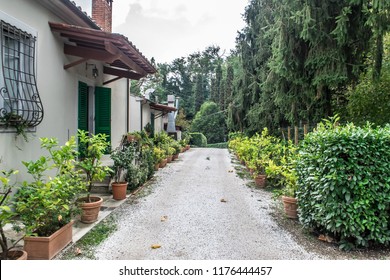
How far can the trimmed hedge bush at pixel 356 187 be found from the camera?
3320mm

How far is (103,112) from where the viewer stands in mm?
Result: 7914

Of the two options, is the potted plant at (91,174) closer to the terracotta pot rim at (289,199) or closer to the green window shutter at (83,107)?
the green window shutter at (83,107)

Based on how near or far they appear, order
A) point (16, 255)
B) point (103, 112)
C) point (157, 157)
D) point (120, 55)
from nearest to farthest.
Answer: point (16, 255) < point (120, 55) < point (103, 112) < point (157, 157)

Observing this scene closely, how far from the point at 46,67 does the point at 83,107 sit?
226cm

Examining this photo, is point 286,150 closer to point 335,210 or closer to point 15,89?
point 335,210

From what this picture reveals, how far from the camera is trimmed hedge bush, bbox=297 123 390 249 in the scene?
3.32 meters

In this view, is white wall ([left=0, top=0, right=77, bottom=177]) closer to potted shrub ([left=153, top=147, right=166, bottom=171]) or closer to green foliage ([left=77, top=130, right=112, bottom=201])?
green foliage ([left=77, top=130, right=112, bottom=201])

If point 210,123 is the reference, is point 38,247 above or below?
below

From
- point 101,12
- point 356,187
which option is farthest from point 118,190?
point 101,12

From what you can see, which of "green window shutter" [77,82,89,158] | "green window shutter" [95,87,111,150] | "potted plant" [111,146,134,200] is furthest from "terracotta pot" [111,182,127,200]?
"green window shutter" [95,87,111,150]

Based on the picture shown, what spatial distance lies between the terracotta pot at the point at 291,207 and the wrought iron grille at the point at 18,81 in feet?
14.9

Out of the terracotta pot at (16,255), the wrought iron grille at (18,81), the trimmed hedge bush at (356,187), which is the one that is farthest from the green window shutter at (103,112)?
the trimmed hedge bush at (356,187)

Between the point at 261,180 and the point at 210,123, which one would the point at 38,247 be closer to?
the point at 261,180

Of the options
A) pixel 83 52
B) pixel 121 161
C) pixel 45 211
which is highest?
pixel 83 52
